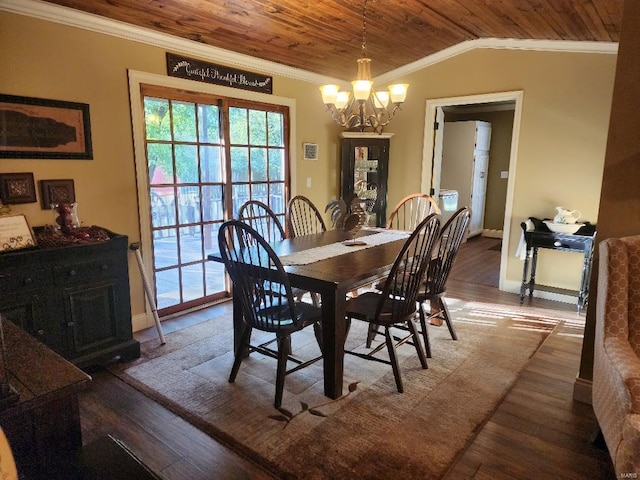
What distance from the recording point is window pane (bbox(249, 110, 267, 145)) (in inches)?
164

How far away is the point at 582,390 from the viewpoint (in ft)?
7.79

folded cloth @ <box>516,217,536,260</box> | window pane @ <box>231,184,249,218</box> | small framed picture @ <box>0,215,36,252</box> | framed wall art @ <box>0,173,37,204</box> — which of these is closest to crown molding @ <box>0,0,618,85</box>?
framed wall art @ <box>0,173,37,204</box>

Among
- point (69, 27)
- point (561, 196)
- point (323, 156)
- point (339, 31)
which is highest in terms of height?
point (339, 31)

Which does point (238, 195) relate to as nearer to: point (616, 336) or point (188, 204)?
point (188, 204)

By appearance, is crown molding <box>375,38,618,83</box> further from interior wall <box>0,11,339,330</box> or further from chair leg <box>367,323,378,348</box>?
chair leg <box>367,323,378,348</box>

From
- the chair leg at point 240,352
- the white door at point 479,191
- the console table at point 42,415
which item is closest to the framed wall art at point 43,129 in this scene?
the chair leg at point 240,352

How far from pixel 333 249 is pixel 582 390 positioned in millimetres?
1681

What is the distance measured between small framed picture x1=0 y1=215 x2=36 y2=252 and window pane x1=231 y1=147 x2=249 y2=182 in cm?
188

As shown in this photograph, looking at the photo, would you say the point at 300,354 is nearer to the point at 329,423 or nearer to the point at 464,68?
the point at 329,423

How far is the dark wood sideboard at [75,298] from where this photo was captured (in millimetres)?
2363

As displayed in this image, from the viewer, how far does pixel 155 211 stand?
3.50m

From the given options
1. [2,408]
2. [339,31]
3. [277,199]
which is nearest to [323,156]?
[277,199]

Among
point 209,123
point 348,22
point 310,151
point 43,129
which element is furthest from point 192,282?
point 348,22

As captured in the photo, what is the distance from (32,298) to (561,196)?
4443mm
